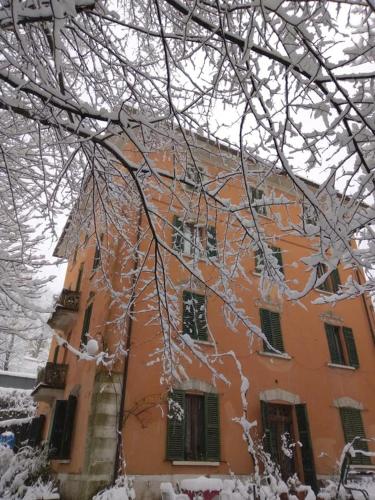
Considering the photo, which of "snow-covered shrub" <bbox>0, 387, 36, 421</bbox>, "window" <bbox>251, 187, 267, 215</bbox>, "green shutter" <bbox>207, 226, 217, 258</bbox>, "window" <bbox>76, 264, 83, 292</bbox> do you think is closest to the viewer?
"window" <bbox>251, 187, 267, 215</bbox>

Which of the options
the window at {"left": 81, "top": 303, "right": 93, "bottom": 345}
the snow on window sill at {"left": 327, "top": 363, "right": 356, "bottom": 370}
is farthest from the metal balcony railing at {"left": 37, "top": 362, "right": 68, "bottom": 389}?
the snow on window sill at {"left": 327, "top": 363, "right": 356, "bottom": 370}

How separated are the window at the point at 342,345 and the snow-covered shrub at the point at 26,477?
9404 millimetres

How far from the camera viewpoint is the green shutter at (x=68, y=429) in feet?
31.2

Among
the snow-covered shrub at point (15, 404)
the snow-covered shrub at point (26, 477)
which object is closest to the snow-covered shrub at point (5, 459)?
the snow-covered shrub at point (26, 477)

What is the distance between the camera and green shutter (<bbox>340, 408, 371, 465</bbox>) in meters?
11.2

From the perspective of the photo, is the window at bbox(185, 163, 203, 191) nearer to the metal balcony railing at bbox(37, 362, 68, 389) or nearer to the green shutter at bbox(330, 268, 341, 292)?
the metal balcony railing at bbox(37, 362, 68, 389)

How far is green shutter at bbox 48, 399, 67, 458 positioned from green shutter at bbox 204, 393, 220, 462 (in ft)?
12.5

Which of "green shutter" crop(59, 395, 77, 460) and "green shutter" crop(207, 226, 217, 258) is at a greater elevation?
"green shutter" crop(207, 226, 217, 258)

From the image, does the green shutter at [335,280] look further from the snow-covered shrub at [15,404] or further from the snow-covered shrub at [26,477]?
the snow-covered shrub at [15,404]

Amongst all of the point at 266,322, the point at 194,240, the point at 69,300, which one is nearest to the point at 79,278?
the point at 69,300

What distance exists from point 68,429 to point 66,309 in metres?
4.15

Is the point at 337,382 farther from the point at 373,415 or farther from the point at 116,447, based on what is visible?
the point at 116,447

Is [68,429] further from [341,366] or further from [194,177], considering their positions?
[341,366]

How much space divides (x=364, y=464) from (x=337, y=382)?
2.36 metres
